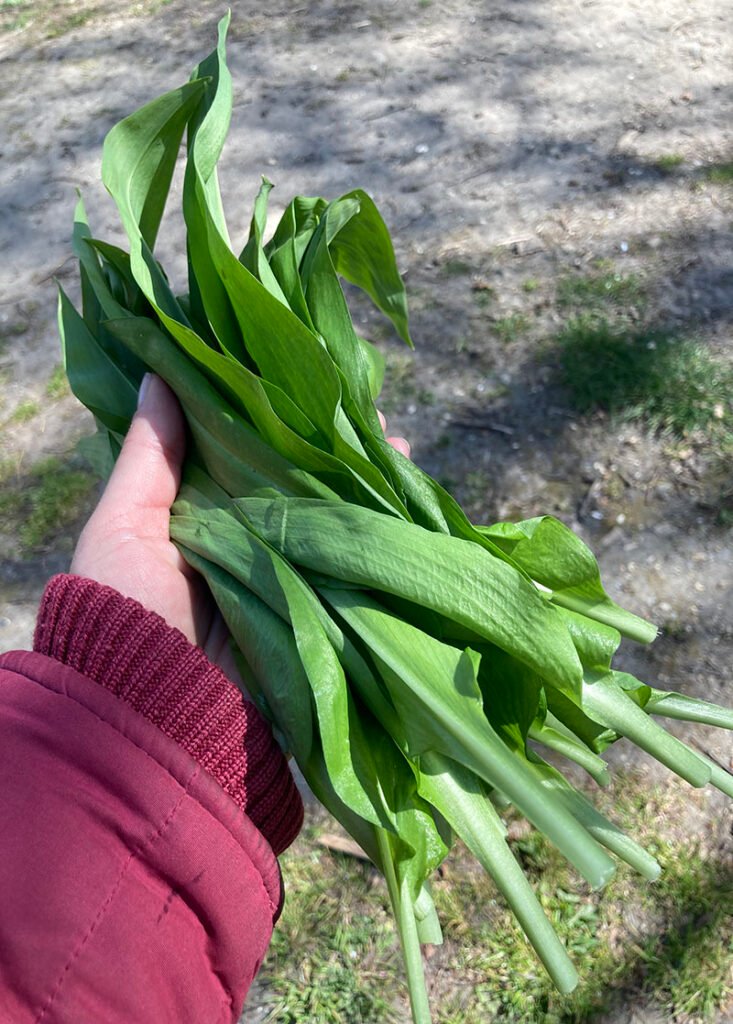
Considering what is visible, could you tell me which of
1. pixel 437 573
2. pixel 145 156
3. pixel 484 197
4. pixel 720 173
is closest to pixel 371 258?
pixel 145 156

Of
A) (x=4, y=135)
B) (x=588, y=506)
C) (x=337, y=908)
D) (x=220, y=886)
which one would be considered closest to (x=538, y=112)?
(x=588, y=506)

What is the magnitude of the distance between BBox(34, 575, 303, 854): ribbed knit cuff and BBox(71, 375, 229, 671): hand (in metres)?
0.14

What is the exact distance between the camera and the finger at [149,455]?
1.47 meters

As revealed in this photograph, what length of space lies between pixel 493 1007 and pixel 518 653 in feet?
3.65

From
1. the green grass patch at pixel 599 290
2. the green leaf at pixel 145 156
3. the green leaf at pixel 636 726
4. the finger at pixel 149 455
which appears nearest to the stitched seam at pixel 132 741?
the finger at pixel 149 455

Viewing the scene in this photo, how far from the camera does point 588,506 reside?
98.9 inches

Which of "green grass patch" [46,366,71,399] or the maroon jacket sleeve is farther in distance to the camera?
"green grass patch" [46,366,71,399]

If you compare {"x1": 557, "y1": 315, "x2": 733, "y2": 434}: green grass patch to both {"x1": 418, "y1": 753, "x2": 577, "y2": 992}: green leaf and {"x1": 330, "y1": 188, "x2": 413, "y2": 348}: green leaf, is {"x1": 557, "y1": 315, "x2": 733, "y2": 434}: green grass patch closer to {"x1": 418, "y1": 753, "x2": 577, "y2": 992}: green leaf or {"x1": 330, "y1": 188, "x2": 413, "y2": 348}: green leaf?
{"x1": 330, "y1": 188, "x2": 413, "y2": 348}: green leaf

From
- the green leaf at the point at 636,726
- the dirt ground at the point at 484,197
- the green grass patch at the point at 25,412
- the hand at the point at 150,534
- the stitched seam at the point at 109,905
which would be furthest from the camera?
the green grass patch at the point at 25,412

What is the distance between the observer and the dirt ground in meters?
2.52

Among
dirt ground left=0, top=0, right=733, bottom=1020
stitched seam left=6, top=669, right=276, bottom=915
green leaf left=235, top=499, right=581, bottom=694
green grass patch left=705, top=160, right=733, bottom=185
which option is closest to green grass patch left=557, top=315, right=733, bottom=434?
dirt ground left=0, top=0, right=733, bottom=1020

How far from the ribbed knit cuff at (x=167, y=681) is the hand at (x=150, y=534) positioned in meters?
0.14

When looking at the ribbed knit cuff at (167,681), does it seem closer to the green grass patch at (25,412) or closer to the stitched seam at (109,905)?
the stitched seam at (109,905)

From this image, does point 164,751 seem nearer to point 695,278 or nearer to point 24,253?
point 695,278
